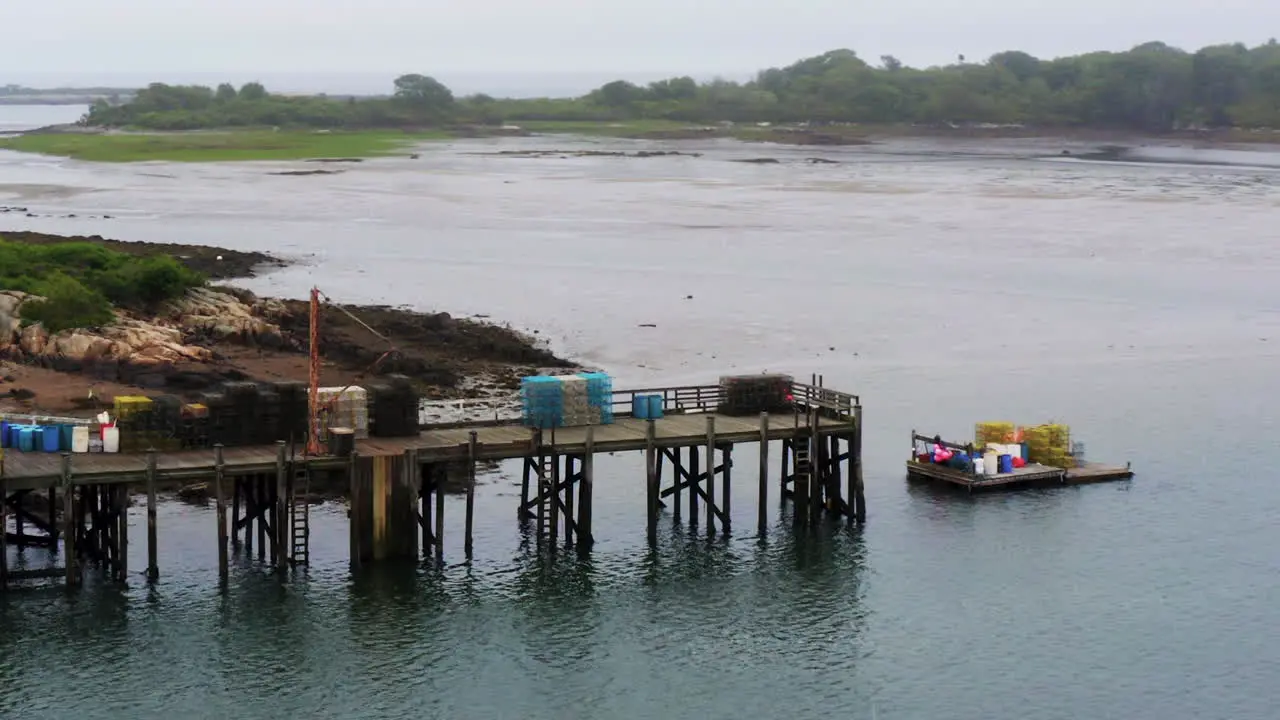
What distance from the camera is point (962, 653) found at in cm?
4719

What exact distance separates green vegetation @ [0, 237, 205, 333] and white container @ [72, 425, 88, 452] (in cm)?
2468

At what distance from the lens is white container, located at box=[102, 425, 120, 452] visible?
50.1 metres

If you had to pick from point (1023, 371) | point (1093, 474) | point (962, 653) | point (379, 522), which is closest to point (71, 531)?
point (379, 522)

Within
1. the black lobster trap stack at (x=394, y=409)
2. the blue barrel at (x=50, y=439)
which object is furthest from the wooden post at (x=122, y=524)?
the black lobster trap stack at (x=394, y=409)

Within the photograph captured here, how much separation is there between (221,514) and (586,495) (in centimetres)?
1023

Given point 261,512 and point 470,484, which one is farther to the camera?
point 261,512

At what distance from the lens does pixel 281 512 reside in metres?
50.0

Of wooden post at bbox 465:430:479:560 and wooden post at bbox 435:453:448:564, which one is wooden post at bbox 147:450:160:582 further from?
wooden post at bbox 465:430:479:560

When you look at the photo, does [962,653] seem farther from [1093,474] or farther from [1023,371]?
[1023,371]

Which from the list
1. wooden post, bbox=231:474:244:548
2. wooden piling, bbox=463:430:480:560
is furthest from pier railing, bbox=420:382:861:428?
wooden post, bbox=231:474:244:548

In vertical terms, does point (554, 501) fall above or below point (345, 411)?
below

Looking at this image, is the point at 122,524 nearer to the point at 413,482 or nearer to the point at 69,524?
the point at 69,524

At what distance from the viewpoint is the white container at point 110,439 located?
5009 cm

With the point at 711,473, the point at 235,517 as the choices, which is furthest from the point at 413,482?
the point at 711,473
